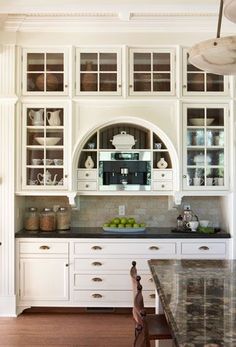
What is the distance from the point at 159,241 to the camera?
421 centimetres

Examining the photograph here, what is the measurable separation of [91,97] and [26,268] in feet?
6.24

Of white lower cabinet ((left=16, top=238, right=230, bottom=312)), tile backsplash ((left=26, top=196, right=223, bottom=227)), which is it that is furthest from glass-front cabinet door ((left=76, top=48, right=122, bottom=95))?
white lower cabinet ((left=16, top=238, right=230, bottom=312))

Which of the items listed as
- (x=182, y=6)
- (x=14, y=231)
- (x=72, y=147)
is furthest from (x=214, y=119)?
(x=14, y=231)

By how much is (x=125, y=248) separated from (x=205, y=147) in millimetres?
1351

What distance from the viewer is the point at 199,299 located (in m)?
1.93

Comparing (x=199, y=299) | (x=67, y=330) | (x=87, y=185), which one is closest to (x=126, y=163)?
(x=87, y=185)

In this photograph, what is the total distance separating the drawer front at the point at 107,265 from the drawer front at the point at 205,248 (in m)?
0.46

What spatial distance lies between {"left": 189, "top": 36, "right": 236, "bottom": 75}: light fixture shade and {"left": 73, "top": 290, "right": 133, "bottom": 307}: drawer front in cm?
285

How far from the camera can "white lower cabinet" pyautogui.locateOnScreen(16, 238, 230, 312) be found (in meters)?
4.21

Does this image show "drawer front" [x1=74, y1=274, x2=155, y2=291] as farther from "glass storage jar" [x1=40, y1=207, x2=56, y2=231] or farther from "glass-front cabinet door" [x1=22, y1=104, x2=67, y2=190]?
"glass-front cabinet door" [x1=22, y1=104, x2=67, y2=190]

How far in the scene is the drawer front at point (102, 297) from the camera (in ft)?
13.8

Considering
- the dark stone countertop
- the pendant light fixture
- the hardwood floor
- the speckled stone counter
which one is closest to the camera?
the speckled stone counter

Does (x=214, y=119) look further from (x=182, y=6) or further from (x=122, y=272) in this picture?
→ (x=122, y=272)

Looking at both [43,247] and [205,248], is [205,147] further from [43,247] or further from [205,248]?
[43,247]
